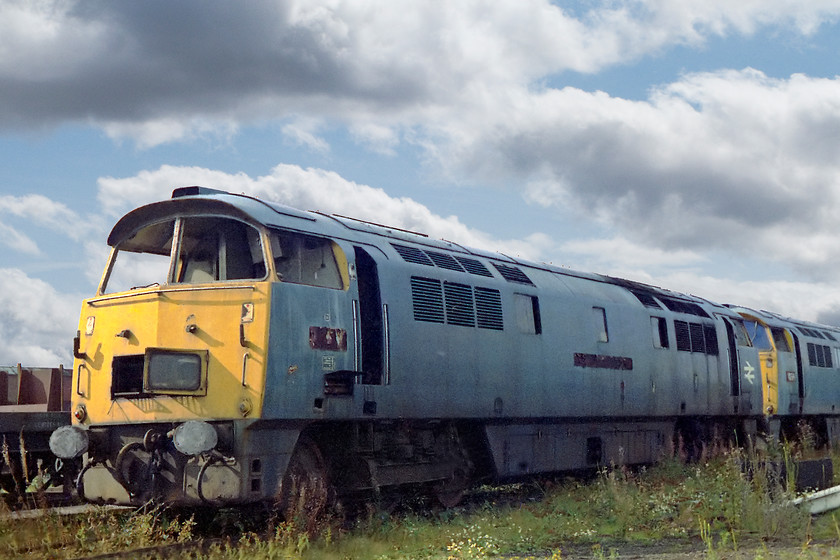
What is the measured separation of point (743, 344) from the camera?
19.6 m

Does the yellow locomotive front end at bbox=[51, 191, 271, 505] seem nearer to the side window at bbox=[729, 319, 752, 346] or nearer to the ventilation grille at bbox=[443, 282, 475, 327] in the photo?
the ventilation grille at bbox=[443, 282, 475, 327]

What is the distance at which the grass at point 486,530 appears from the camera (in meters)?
8.82

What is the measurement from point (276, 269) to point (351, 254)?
1021mm

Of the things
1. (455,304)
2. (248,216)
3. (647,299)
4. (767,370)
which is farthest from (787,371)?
(248,216)

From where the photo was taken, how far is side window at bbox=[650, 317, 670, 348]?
52.9 ft

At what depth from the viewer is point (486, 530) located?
420 inches

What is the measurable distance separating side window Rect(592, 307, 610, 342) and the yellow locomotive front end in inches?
253

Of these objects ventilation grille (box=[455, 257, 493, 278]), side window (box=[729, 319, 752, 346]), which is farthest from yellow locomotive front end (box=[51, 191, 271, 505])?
side window (box=[729, 319, 752, 346])

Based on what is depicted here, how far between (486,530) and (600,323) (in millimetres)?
4994

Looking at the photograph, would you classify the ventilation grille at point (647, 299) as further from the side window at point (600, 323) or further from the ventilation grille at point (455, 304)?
the ventilation grille at point (455, 304)

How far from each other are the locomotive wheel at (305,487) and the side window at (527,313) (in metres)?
3.80

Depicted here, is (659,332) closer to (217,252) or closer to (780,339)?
(780,339)

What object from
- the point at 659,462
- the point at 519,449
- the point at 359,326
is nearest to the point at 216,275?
the point at 359,326

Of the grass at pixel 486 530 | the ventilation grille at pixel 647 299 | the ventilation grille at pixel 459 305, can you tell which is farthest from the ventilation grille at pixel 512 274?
the ventilation grille at pixel 647 299
